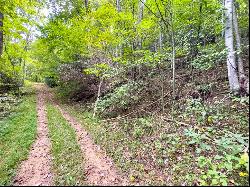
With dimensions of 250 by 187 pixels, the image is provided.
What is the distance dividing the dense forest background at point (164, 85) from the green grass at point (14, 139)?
0.99m

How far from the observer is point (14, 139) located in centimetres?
696

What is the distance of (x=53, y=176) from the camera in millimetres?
4605

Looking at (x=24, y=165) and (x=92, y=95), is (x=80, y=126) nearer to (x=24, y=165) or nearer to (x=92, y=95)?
(x=24, y=165)

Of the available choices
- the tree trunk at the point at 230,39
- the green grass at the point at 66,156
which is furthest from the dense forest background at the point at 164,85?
the green grass at the point at 66,156

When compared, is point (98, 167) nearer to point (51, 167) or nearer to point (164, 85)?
point (51, 167)

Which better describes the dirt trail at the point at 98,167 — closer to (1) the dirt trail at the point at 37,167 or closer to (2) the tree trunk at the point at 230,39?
(1) the dirt trail at the point at 37,167

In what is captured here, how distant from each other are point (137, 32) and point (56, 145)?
651 cm

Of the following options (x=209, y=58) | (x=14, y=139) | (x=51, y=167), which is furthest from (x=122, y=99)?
(x=51, y=167)

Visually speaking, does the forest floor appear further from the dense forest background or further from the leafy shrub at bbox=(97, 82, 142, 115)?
the leafy shrub at bbox=(97, 82, 142, 115)

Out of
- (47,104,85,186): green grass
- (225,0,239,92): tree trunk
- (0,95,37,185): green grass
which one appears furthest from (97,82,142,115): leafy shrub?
(225,0,239,92): tree trunk

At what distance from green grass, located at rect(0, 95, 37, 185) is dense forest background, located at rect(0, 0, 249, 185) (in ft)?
3.24

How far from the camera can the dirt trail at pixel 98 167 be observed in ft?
14.1

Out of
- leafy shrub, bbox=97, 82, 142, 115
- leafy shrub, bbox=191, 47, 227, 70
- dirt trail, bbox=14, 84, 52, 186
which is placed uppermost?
leafy shrub, bbox=191, 47, 227, 70

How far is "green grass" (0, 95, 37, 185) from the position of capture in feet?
16.7
